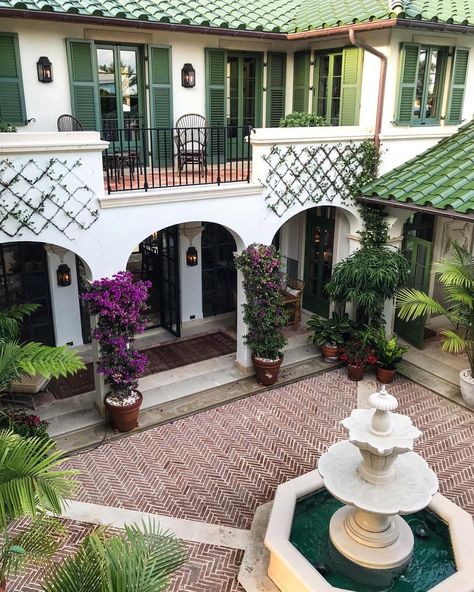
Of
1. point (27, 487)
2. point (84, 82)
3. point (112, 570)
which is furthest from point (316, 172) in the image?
point (112, 570)

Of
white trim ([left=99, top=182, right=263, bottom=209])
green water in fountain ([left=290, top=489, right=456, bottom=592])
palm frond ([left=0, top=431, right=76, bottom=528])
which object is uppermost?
white trim ([left=99, top=182, right=263, bottom=209])

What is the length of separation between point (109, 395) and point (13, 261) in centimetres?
430

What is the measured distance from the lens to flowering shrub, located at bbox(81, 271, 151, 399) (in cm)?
948

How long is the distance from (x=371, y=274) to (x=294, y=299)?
3224 mm

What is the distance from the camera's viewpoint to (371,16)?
433 inches

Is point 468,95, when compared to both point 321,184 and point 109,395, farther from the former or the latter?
point 109,395

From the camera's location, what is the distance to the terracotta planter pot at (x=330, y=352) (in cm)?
1285

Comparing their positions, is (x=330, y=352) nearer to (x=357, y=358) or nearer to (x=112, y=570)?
(x=357, y=358)

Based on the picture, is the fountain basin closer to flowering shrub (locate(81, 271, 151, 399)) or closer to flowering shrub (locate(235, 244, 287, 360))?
flowering shrub (locate(81, 271, 151, 399))

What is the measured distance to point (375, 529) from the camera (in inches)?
280

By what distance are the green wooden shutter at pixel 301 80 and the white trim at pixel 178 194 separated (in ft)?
13.0

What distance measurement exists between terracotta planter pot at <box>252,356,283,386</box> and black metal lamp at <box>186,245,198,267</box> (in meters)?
3.78

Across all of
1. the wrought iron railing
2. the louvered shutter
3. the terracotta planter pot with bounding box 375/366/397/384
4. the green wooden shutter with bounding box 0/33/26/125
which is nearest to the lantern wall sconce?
the green wooden shutter with bounding box 0/33/26/125

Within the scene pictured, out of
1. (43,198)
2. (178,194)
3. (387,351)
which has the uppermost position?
(43,198)
